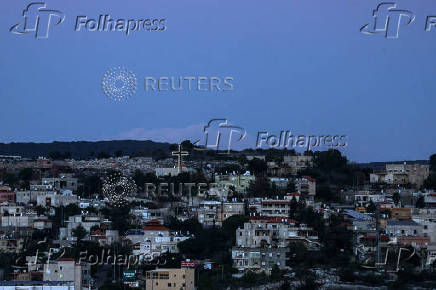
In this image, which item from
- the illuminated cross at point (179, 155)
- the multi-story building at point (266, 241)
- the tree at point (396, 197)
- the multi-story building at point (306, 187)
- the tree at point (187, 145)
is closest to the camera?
the multi-story building at point (266, 241)

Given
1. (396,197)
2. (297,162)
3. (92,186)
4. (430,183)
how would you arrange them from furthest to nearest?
(297,162), (92,186), (430,183), (396,197)

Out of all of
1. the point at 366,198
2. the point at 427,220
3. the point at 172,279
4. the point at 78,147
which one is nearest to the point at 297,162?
the point at 366,198

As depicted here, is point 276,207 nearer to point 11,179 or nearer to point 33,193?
point 33,193

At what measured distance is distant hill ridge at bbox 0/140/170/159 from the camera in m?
80.3

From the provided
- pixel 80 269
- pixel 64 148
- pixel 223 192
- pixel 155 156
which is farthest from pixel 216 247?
pixel 64 148

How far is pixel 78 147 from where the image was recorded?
86.6 m

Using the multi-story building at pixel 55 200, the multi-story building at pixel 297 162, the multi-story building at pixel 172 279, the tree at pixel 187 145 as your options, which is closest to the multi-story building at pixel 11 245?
the multi-story building at pixel 55 200

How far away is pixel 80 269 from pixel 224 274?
3.91 meters

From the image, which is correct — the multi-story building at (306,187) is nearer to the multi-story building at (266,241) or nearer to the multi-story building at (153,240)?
the multi-story building at (266,241)

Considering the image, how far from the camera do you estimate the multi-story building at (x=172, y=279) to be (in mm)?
36750

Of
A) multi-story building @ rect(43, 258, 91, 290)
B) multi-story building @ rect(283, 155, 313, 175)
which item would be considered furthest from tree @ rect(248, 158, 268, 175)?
multi-story building @ rect(43, 258, 91, 290)

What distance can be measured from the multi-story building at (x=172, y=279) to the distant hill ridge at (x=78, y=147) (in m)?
41.5

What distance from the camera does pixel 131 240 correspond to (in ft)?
142

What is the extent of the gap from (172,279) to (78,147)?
50402mm
